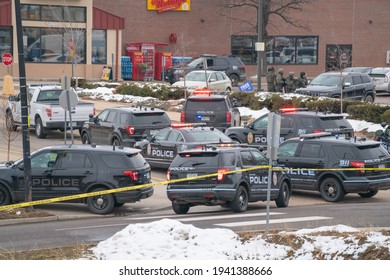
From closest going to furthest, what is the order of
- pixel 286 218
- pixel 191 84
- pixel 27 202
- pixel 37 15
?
1. pixel 286 218
2. pixel 27 202
3. pixel 191 84
4. pixel 37 15

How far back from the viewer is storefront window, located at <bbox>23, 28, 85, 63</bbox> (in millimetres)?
57969

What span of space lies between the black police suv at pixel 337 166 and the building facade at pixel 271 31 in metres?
38.9

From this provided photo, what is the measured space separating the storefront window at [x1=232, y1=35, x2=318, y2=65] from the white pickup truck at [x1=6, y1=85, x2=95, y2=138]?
3438 centimetres

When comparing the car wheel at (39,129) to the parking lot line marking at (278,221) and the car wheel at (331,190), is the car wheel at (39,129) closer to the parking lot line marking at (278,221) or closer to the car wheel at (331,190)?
the car wheel at (331,190)

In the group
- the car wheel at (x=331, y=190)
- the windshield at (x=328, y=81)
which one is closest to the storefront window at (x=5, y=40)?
the windshield at (x=328, y=81)

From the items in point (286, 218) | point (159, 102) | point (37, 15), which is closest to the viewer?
point (286, 218)

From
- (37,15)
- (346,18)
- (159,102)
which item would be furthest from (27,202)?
(346,18)

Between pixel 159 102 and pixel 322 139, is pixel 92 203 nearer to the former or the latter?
pixel 322 139

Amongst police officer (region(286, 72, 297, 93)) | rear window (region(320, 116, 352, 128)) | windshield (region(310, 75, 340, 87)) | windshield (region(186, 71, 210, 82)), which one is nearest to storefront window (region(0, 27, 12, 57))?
windshield (region(186, 71, 210, 82))

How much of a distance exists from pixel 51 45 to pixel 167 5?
10.2m

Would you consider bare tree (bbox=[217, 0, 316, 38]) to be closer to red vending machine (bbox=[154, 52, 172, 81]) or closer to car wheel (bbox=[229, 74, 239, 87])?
red vending machine (bbox=[154, 52, 172, 81])

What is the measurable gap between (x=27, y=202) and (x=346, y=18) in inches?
2074

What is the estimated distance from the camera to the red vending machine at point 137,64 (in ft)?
205

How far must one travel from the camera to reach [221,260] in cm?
1276
